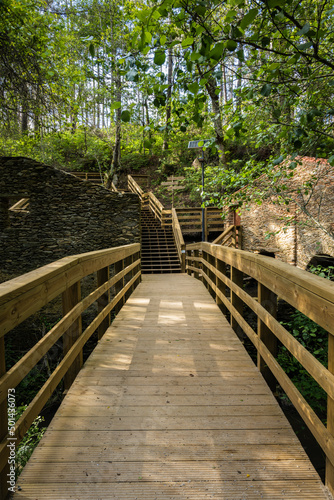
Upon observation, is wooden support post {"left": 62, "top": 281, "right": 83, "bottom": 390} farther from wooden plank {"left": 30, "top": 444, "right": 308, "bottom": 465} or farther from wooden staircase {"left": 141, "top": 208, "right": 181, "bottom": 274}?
wooden staircase {"left": 141, "top": 208, "right": 181, "bottom": 274}

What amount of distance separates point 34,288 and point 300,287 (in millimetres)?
1392

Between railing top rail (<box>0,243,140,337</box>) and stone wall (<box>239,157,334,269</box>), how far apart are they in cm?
618

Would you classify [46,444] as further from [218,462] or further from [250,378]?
[250,378]

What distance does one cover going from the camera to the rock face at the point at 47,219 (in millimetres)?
9867

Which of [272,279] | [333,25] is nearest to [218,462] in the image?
[272,279]

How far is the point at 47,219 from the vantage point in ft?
32.8

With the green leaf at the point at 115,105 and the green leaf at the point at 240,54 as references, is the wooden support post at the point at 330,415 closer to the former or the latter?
the green leaf at the point at 115,105

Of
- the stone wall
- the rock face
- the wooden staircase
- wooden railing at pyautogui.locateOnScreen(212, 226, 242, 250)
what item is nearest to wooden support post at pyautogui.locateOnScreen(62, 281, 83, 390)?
the stone wall

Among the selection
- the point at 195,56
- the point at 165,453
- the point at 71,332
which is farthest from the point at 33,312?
the point at 195,56

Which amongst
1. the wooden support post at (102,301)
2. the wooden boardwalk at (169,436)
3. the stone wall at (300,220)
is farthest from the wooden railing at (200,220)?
the wooden boardwalk at (169,436)

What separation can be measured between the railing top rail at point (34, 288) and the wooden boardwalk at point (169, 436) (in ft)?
2.54

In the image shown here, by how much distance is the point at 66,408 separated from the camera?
6.43ft

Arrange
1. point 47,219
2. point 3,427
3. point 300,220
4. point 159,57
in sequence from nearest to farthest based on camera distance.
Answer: point 3,427 → point 159,57 → point 47,219 → point 300,220

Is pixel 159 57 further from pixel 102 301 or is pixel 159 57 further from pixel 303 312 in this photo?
pixel 102 301
